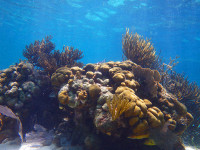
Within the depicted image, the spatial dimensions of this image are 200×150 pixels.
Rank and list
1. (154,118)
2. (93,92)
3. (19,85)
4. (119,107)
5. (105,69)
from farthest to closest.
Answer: (19,85), (105,69), (93,92), (154,118), (119,107)

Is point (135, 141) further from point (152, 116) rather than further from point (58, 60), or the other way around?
point (58, 60)

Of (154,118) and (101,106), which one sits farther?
(101,106)

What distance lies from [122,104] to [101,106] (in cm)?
74

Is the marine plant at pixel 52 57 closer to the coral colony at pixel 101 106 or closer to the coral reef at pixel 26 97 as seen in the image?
the coral colony at pixel 101 106

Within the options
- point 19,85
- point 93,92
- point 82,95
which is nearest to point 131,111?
point 93,92

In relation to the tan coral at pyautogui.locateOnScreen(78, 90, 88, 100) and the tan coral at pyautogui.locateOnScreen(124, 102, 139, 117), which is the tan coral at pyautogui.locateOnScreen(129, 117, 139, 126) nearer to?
the tan coral at pyautogui.locateOnScreen(124, 102, 139, 117)

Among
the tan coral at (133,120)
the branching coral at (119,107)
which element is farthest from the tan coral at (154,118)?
the branching coral at (119,107)

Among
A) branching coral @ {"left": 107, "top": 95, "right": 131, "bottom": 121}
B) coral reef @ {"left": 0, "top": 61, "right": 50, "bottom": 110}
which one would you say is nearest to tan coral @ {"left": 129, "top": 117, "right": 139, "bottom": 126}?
branching coral @ {"left": 107, "top": 95, "right": 131, "bottom": 121}

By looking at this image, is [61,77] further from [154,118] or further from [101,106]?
[154,118]

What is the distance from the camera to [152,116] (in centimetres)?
286

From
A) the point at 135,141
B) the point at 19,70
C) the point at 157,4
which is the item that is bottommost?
the point at 135,141

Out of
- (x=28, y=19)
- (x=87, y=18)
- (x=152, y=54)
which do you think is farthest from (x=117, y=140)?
(x=28, y=19)

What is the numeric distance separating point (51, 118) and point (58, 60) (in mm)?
3111

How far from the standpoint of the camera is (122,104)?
2.57 meters
